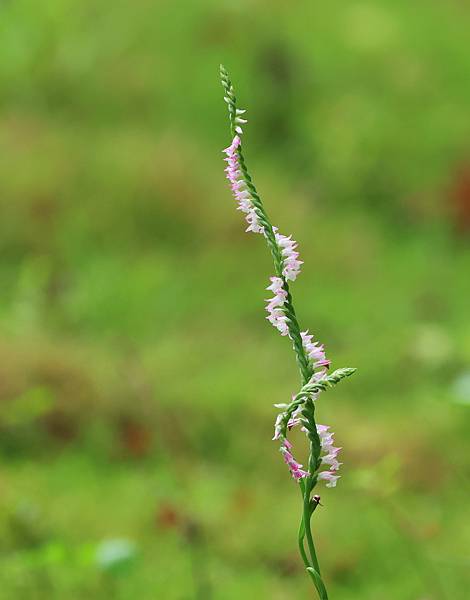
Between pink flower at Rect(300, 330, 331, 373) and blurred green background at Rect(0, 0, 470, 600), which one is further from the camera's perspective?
blurred green background at Rect(0, 0, 470, 600)

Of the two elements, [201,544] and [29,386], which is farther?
[29,386]

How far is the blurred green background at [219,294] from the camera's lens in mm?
5164

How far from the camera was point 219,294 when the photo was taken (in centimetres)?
892

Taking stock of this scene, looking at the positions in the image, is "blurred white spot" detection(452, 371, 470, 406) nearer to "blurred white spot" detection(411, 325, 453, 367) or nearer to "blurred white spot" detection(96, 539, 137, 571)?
"blurred white spot" detection(96, 539, 137, 571)

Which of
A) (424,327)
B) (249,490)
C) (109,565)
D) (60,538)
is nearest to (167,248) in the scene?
(424,327)

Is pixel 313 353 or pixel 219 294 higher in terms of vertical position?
pixel 219 294

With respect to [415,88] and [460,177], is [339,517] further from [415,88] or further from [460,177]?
[415,88]

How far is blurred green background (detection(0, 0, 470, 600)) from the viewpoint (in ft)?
16.9

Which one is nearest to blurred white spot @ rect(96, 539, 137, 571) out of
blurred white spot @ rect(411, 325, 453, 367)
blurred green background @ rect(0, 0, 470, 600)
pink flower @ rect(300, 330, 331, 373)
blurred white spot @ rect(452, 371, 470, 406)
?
blurred green background @ rect(0, 0, 470, 600)

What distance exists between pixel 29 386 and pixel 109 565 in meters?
3.36

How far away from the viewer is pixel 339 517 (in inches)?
218

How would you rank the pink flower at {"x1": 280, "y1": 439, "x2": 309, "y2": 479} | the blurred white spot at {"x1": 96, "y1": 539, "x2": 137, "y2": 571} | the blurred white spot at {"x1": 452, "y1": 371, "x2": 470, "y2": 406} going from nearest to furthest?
the pink flower at {"x1": 280, "y1": 439, "x2": 309, "y2": 479}, the blurred white spot at {"x1": 96, "y1": 539, "x2": 137, "y2": 571}, the blurred white spot at {"x1": 452, "y1": 371, "x2": 470, "y2": 406}

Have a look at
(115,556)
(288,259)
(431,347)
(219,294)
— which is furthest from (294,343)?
(219,294)

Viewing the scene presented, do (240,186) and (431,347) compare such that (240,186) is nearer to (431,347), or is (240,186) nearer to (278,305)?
(278,305)
